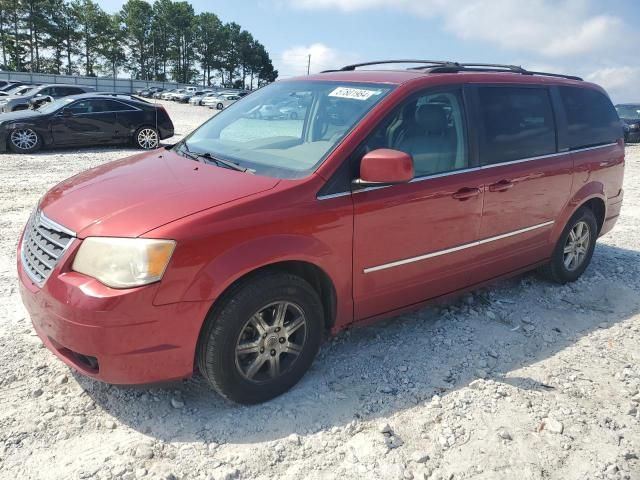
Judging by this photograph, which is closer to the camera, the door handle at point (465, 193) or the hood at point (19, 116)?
the door handle at point (465, 193)

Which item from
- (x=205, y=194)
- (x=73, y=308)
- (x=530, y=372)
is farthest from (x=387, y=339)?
(x=73, y=308)

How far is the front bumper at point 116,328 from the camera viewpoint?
2.44 meters

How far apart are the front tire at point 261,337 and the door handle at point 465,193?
124cm

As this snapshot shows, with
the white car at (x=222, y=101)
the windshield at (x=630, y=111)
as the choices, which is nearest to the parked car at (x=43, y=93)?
the windshield at (x=630, y=111)

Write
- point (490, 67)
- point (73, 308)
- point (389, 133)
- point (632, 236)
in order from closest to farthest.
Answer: point (73, 308), point (389, 133), point (490, 67), point (632, 236)

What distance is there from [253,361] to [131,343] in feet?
2.28

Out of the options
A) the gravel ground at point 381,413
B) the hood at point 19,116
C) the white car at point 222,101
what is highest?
the white car at point 222,101

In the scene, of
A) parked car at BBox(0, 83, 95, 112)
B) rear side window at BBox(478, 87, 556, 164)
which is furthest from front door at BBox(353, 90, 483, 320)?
parked car at BBox(0, 83, 95, 112)

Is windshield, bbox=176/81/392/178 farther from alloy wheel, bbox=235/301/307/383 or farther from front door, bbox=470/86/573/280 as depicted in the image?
front door, bbox=470/86/573/280

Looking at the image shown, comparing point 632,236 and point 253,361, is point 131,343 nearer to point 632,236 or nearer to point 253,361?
point 253,361

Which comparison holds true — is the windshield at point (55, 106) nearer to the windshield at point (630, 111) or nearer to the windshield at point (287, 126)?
the windshield at point (287, 126)

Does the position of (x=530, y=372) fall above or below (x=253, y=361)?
below

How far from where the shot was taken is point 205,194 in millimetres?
2789

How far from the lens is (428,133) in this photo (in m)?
3.49
